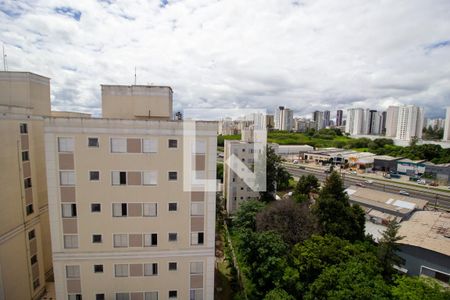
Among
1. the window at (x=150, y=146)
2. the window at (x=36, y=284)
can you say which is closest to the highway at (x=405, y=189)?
the window at (x=150, y=146)

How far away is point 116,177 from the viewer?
10.1m

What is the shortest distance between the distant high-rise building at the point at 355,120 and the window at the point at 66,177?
123814mm

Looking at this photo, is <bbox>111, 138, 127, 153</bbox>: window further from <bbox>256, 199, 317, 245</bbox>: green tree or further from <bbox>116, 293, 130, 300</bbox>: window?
<bbox>256, 199, 317, 245</bbox>: green tree

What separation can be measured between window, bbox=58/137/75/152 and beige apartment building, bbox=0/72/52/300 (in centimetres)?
333

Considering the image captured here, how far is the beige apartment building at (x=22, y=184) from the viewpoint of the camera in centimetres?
1082

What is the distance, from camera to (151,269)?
10.8 metres

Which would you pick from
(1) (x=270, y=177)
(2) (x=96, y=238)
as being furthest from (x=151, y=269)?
(1) (x=270, y=177)

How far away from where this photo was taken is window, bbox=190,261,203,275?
11.0 metres

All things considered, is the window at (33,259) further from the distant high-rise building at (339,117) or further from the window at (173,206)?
the distant high-rise building at (339,117)

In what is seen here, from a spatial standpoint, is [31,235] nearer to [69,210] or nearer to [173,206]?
[69,210]

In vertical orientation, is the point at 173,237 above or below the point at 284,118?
below

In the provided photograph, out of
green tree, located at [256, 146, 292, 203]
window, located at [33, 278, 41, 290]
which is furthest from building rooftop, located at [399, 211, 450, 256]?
window, located at [33, 278, 41, 290]

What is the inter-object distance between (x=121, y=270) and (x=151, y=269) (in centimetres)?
139

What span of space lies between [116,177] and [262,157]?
1971 centimetres
